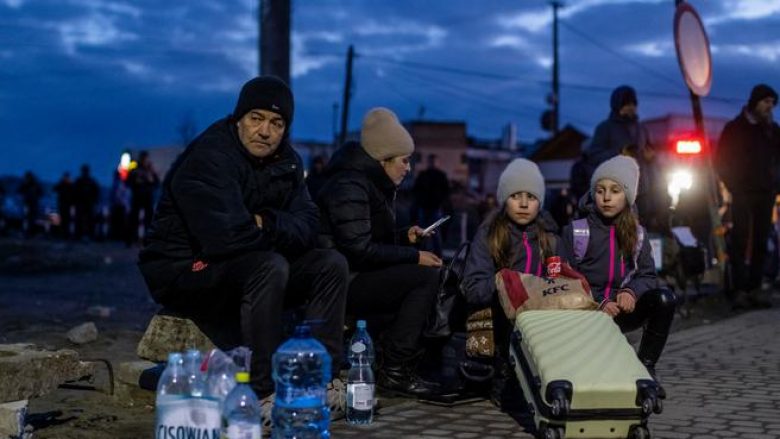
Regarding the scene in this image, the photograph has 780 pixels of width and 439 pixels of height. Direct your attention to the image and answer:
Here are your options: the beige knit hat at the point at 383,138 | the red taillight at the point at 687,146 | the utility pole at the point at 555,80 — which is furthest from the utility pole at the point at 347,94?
the beige knit hat at the point at 383,138

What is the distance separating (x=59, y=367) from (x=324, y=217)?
1931mm

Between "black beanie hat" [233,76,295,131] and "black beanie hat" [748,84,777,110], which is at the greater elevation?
"black beanie hat" [748,84,777,110]

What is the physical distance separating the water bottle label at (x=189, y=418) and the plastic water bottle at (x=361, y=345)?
1660 mm

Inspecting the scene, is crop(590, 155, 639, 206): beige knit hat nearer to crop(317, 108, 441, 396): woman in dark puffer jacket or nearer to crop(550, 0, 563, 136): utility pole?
crop(317, 108, 441, 396): woman in dark puffer jacket

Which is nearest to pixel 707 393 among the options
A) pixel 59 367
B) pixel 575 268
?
pixel 575 268

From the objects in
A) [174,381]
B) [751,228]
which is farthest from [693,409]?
[751,228]

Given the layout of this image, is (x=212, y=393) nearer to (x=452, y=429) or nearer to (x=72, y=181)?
(x=452, y=429)

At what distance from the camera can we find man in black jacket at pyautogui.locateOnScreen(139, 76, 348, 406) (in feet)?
16.9

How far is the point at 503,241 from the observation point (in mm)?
6148

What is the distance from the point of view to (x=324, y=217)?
6.46m

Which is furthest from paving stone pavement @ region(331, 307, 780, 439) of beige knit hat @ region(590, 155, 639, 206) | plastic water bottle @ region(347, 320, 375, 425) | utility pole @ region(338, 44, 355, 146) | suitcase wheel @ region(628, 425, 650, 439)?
utility pole @ region(338, 44, 355, 146)

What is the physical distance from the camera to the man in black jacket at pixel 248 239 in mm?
5152

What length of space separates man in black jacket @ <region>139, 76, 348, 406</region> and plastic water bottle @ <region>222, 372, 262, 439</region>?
896mm

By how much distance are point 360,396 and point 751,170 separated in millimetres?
7164
